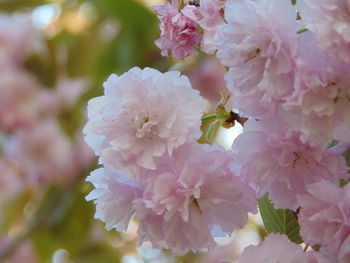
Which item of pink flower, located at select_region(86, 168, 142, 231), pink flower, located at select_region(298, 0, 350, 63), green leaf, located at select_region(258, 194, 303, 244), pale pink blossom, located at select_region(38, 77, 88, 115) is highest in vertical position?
pink flower, located at select_region(298, 0, 350, 63)

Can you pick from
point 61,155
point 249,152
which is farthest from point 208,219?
point 61,155

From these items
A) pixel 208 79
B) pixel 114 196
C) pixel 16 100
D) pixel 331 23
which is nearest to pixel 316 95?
pixel 331 23

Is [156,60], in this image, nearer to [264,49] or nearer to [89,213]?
[89,213]

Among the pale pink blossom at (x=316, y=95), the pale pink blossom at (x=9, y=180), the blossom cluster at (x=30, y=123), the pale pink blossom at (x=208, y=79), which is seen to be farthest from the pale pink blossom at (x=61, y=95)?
the pale pink blossom at (x=316, y=95)

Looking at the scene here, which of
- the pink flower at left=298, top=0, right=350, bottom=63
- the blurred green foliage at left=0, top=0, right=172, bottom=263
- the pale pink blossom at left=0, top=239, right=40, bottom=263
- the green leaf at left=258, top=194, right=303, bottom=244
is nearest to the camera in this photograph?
the pink flower at left=298, top=0, right=350, bottom=63

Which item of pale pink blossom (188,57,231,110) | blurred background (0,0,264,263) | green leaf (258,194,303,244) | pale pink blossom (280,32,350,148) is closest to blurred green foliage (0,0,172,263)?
blurred background (0,0,264,263)

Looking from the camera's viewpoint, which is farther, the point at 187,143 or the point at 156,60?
the point at 156,60

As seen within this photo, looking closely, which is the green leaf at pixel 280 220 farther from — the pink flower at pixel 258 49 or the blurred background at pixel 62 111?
the blurred background at pixel 62 111

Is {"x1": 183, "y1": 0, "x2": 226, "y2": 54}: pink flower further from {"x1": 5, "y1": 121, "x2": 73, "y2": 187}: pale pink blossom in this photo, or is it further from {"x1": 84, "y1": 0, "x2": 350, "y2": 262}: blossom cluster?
{"x1": 5, "y1": 121, "x2": 73, "y2": 187}: pale pink blossom
